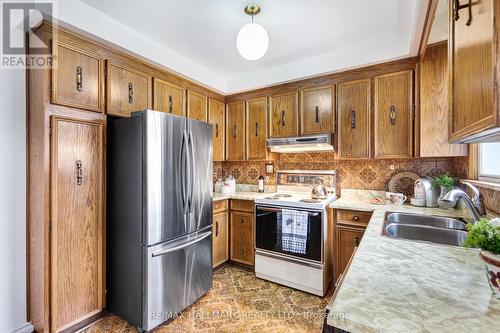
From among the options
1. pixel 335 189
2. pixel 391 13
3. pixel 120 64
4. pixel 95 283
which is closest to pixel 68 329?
pixel 95 283

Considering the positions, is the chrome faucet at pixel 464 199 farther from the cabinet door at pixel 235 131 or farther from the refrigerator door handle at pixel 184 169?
the cabinet door at pixel 235 131

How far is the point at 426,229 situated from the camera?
61.3 inches

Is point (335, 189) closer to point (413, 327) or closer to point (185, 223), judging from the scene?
point (185, 223)

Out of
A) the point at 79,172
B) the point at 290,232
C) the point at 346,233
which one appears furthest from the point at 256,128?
the point at 79,172

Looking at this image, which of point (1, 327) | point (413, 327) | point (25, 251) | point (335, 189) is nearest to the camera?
point (413, 327)

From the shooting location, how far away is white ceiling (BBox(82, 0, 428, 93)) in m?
1.76

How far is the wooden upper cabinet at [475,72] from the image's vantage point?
0.56m

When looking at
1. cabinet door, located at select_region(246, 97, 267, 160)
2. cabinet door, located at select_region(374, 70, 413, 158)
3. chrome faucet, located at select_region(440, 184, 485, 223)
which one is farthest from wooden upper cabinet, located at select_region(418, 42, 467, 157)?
cabinet door, located at select_region(246, 97, 267, 160)

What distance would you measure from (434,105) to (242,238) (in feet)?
7.94

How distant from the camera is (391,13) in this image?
1878mm

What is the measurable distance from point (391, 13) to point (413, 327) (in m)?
2.22

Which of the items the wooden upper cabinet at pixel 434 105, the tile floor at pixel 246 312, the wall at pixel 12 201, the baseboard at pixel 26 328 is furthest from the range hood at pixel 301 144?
the baseboard at pixel 26 328

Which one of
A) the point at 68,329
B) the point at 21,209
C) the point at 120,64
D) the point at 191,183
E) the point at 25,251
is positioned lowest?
the point at 68,329

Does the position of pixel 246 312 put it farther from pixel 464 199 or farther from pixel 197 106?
pixel 197 106
